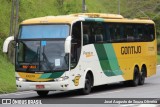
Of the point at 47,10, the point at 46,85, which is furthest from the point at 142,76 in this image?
the point at 47,10

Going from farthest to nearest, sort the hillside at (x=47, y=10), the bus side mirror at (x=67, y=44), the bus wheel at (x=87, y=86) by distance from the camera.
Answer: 1. the hillside at (x=47, y=10)
2. the bus wheel at (x=87, y=86)
3. the bus side mirror at (x=67, y=44)

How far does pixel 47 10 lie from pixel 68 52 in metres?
28.8

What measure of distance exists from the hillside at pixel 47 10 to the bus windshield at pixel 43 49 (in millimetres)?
3636

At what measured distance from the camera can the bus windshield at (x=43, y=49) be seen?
808 inches

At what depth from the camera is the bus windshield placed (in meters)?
20.5

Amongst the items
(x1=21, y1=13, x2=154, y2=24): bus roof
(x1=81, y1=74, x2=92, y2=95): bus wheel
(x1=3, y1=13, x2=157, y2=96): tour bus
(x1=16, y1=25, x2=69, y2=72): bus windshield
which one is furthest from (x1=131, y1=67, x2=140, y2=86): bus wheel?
(x1=16, y1=25, x2=69, y2=72): bus windshield

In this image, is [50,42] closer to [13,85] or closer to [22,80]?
[22,80]

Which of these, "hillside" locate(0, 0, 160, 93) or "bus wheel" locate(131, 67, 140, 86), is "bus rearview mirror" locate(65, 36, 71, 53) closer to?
"hillside" locate(0, 0, 160, 93)

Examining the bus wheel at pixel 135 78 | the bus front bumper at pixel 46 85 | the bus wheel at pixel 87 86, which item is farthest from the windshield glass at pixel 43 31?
the bus wheel at pixel 135 78

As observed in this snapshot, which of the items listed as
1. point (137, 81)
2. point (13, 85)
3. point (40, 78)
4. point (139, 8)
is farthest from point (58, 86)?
point (139, 8)

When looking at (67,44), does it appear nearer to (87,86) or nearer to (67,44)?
(67,44)

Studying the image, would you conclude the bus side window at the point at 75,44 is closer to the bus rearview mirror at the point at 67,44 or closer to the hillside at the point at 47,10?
the bus rearview mirror at the point at 67,44

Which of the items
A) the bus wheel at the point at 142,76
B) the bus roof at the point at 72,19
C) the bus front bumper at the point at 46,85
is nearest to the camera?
the bus front bumper at the point at 46,85

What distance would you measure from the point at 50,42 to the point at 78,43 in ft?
4.50
